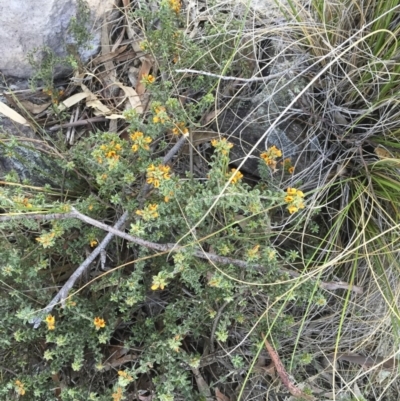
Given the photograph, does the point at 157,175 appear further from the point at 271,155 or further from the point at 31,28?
the point at 31,28

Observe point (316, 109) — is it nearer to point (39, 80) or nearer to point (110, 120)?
point (110, 120)

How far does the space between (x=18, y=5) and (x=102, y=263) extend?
90cm

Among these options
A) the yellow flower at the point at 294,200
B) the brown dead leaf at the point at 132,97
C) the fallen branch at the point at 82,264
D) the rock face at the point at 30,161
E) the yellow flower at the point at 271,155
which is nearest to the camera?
the yellow flower at the point at 294,200

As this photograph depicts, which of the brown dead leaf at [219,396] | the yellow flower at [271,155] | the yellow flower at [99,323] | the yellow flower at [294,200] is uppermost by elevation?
the yellow flower at [294,200]

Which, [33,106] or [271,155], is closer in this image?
[271,155]

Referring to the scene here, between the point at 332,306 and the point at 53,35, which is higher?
the point at 53,35

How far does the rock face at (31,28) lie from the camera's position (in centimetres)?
176

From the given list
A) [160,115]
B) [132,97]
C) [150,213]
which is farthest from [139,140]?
[132,97]

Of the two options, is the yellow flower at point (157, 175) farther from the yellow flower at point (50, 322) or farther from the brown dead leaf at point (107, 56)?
the brown dead leaf at point (107, 56)

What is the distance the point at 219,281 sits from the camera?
133cm

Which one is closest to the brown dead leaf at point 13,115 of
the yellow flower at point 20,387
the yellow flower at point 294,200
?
the yellow flower at point 20,387

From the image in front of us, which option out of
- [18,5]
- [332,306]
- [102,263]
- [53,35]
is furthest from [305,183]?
[18,5]

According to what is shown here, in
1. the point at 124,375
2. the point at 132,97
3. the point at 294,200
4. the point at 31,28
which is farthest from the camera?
the point at 132,97

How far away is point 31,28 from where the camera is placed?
1.79 metres
